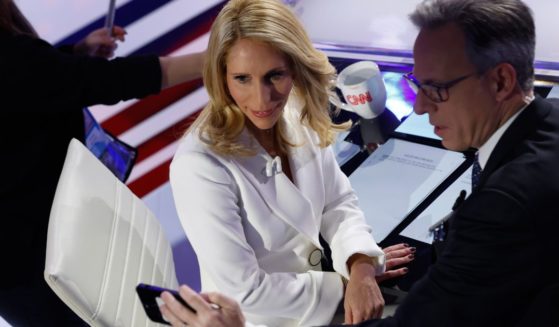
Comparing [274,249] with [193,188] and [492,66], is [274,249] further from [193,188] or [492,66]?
[492,66]

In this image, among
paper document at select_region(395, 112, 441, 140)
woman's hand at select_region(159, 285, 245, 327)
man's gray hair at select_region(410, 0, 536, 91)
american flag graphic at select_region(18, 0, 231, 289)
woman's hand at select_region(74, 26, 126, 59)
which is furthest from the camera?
american flag graphic at select_region(18, 0, 231, 289)

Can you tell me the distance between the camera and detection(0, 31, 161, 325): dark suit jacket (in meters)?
2.16

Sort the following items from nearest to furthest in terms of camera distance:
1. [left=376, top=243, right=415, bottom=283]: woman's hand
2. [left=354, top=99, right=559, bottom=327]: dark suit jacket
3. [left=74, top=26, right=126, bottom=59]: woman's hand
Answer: [left=354, top=99, right=559, bottom=327]: dark suit jacket < [left=376, top=243, right=415, bottom=283]: woman's hand < [left=74, top=26, right=126, bottom=59]: woman's hand

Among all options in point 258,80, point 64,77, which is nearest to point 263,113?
point 258,80

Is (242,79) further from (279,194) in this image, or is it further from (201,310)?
(201,310)

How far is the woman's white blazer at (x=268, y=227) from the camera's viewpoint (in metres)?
1.78

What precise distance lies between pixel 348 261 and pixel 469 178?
48cm

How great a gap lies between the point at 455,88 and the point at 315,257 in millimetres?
766

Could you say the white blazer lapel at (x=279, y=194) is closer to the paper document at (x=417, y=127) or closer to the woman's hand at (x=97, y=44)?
the paper document at (x=417, y=127)

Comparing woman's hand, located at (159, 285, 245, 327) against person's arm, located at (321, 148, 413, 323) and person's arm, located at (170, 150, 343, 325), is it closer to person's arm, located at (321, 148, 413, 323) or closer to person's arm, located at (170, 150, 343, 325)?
person's arm, located at (170, 150, 343, 325)

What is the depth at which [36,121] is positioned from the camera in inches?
90.7

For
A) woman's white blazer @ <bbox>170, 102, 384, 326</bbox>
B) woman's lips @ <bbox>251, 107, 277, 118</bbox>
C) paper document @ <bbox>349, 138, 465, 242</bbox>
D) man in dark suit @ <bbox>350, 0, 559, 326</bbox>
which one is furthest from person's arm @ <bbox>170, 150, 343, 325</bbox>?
man in dark suit @ <bbox>350, 0, 559, 326</bbox>

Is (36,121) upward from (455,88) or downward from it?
downward

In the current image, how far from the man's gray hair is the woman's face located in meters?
0.55
